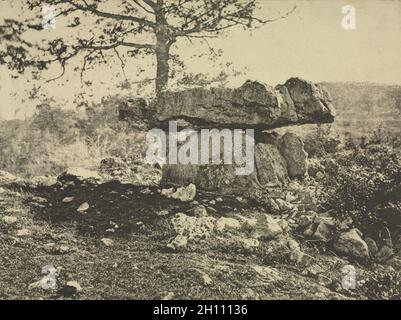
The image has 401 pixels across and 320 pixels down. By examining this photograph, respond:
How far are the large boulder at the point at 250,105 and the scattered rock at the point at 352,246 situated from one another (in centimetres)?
187

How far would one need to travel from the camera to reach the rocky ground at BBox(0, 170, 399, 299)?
5.80 m

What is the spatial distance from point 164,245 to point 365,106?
5.40 metres

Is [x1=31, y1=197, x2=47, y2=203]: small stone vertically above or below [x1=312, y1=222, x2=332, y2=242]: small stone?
above

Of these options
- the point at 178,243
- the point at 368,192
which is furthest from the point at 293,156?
the point at 178,243

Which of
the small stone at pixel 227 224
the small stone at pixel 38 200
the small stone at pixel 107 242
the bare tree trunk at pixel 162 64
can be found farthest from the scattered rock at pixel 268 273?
the bare tree trunk at pixel 162 64

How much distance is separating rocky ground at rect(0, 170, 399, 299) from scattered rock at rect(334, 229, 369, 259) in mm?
13

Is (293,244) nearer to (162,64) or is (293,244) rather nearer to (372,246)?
(372,246)

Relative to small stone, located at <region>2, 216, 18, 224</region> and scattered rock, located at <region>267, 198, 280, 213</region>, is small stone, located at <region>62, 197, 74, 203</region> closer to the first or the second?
small stone, located at <region>2, 216, 18, 224</region>

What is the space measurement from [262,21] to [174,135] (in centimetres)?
235

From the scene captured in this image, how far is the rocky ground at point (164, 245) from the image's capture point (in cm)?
580

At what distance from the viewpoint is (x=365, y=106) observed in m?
9.76

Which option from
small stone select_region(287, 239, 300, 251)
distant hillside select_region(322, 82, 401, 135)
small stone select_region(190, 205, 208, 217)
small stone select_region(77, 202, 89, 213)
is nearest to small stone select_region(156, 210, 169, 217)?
small stone select_region(190, 205, 208, 217)
